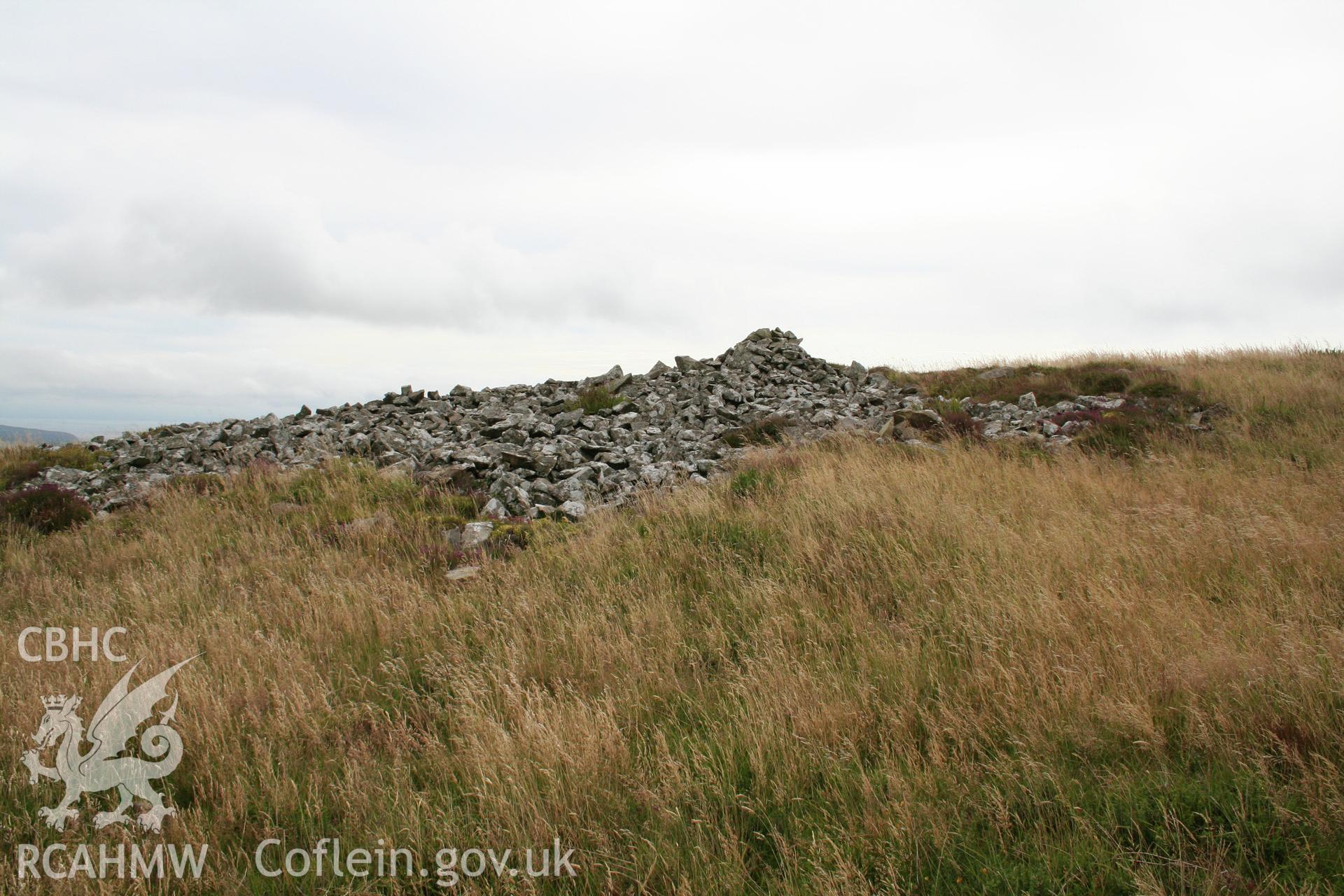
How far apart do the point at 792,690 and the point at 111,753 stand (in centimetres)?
444

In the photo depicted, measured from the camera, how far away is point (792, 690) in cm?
446

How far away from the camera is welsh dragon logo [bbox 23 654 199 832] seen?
3979 millimetres

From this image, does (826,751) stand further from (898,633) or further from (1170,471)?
(1170,471)

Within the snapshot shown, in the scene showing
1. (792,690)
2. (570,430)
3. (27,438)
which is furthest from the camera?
(27,438)

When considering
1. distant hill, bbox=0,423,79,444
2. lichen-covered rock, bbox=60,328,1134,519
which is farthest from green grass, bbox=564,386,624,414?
distant hill, bbox=0,423,79,444

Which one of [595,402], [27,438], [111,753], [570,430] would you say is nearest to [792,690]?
[111,753]

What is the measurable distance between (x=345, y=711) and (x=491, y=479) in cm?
724

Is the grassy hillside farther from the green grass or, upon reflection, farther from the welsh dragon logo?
the green grass

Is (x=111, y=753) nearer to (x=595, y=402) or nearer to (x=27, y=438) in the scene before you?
(x=595, y=402)

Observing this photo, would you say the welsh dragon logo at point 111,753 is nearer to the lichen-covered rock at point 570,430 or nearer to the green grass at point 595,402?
the lichen-covered rock at point 570,430

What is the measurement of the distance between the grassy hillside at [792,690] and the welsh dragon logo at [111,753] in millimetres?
130

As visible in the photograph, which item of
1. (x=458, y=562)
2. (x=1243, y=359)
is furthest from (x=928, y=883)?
(x=1243, y=359)

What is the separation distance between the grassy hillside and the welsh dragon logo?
0.13 metres

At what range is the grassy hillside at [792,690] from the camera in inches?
127
